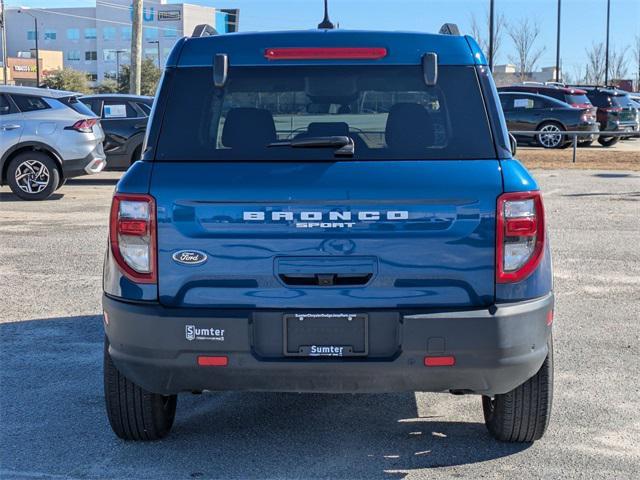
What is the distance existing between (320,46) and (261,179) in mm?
721

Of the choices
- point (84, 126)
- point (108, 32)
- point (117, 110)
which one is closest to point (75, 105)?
point (84, 126)

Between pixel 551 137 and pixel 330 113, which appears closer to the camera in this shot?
pixel 330 113

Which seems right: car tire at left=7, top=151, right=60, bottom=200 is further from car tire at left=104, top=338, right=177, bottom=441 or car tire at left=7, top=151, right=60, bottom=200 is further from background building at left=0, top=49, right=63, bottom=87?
background building at left=0, top=49, right=63, bottom=87

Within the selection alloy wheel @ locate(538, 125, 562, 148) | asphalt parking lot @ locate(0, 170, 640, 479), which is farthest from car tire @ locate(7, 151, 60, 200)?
alloy wheel @ locate(538, 125, 562, 148)

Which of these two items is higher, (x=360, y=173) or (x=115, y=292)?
(x=360, y=173)

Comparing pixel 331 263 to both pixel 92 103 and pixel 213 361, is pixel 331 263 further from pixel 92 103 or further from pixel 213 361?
pixel 92 103

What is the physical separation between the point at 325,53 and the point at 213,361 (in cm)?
142

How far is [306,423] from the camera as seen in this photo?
5004mm

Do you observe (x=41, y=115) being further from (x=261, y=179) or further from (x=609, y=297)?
(x=261, y=179)

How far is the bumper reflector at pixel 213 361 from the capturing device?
3.94 metres

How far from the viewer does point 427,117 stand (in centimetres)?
424

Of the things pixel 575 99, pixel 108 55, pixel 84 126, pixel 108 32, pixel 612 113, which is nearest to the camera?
pixel 84 126

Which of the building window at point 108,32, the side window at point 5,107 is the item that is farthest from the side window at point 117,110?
the building window at point 108,32

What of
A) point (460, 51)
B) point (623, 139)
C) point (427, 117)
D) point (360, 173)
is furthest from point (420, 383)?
point (623, 139)
